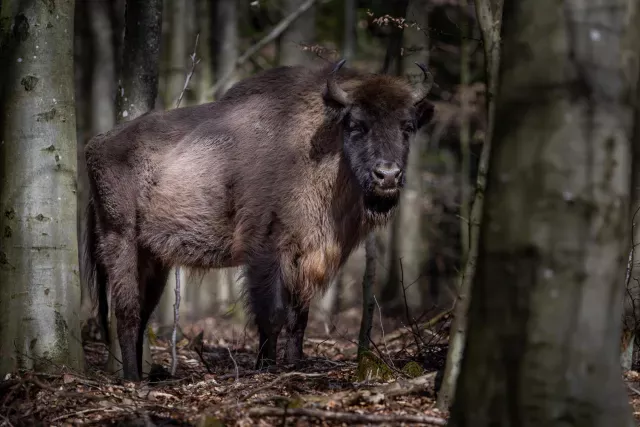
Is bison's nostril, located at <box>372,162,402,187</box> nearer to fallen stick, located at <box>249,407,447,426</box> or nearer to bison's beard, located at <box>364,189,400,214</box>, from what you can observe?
bison's beard, located at <box>364,189,400,214</box>

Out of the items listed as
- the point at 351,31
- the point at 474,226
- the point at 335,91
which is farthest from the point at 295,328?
the point at 351,31

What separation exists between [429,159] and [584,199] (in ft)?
66.0

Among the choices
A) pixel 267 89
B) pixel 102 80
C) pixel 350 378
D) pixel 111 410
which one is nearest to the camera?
pixel 111 410

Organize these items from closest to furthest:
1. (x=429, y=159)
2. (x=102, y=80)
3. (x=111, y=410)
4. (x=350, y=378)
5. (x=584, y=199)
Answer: (x=584, y=199)
(x=111, y=410)
(x=350, y=378)
(x=102, y=80)
(x=429, y=159)

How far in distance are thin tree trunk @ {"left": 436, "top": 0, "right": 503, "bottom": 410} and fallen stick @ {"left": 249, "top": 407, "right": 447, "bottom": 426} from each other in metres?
0.22

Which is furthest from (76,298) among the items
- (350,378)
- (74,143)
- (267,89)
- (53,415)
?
(267,89)

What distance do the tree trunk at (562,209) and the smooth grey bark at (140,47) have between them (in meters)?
5.61

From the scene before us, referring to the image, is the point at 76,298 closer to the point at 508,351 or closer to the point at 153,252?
the point at 153,252

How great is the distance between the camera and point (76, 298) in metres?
6.87

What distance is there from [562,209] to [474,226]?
6.04 ft

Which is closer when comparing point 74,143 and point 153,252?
point 74,143

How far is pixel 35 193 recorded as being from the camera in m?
6.60

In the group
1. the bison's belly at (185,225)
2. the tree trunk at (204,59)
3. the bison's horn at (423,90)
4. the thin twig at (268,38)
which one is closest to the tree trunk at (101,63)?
the tree trunk at (204,59)

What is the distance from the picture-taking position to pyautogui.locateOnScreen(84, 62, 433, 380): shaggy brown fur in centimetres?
804
